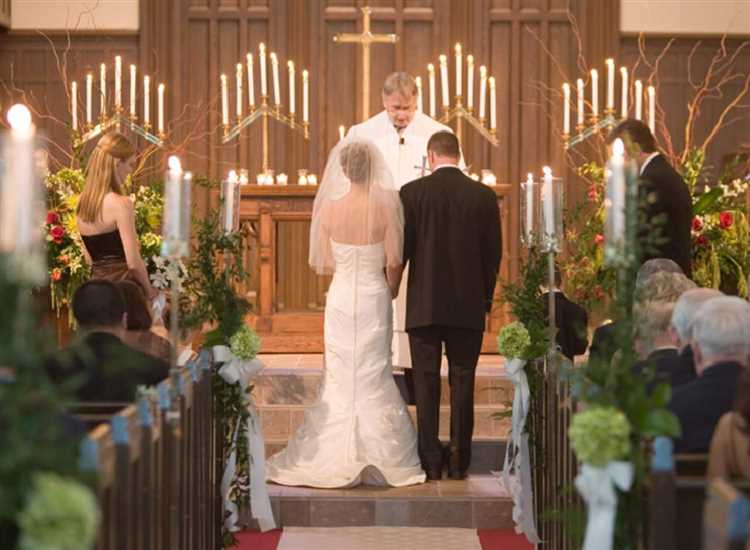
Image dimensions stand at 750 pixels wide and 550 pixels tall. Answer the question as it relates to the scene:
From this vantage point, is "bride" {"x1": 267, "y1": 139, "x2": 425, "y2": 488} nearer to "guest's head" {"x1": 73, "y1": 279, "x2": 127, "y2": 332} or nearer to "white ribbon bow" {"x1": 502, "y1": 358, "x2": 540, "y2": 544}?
"white ribbon bow" {"x1": 502, "y1": 358, "x2": 540, "y2": 544}

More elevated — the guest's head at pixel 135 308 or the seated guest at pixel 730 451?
the guest's head at pixel 135 308

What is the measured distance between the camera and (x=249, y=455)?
7.49 m

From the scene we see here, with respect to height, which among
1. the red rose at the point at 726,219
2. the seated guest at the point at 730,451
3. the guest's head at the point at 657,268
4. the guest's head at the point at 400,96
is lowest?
the seated guest at the point at 730,451

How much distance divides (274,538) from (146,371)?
2.40 meters

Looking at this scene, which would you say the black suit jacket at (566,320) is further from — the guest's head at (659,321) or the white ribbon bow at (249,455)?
the guest's head at (659,321)

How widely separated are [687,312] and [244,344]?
2479 millimetres

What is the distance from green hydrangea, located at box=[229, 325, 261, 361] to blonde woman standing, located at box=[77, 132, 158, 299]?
47.7 inches

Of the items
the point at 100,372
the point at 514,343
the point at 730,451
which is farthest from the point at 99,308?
the point at 514,343

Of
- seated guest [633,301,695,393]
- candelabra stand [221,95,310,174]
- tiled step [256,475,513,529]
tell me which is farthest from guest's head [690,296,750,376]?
candelabra stand [221,95,310,174]

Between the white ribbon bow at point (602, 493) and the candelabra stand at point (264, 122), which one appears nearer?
the white ribbon bow at point (602, 493)

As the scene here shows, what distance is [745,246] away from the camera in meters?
10.0

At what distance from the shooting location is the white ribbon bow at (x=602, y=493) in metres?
4.45

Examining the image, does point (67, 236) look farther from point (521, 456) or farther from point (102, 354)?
point (102, 354)

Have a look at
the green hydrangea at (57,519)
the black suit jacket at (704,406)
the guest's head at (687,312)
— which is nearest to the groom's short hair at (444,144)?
the guest's head at (687,312)
